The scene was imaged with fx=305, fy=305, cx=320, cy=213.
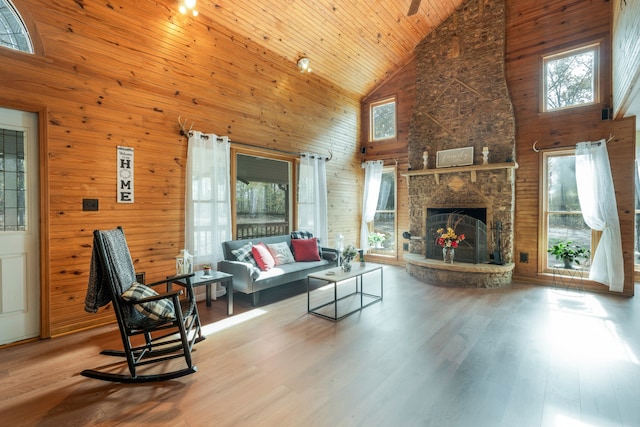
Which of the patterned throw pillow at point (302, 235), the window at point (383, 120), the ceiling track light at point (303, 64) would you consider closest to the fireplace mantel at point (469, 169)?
the window at point (383, 120)

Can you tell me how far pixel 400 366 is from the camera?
95.7 inches

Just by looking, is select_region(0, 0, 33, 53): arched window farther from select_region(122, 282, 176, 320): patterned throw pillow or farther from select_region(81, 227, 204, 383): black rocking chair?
select_region(122, 282, 176, 320): patterned throw pillow

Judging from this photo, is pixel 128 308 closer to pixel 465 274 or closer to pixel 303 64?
pixel 465 274

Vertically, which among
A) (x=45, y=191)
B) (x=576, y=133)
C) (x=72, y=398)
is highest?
(x=576, y=133)

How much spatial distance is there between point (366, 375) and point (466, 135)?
4781mm

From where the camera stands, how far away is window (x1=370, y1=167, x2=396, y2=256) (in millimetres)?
6680

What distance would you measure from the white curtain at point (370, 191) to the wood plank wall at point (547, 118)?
2599mm

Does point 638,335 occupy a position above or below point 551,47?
below

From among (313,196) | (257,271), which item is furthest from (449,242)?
(257,271)

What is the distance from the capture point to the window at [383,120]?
670 centimetres

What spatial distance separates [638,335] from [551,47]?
14.4ft

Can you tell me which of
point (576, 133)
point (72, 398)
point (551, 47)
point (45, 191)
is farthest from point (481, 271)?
point (45, 191)

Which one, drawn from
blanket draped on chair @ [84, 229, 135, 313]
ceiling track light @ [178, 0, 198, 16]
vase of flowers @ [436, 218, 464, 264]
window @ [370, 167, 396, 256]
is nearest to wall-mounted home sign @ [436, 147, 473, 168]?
window @ [370, 167, 396, 256]

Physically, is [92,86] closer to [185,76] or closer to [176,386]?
[185,76]
